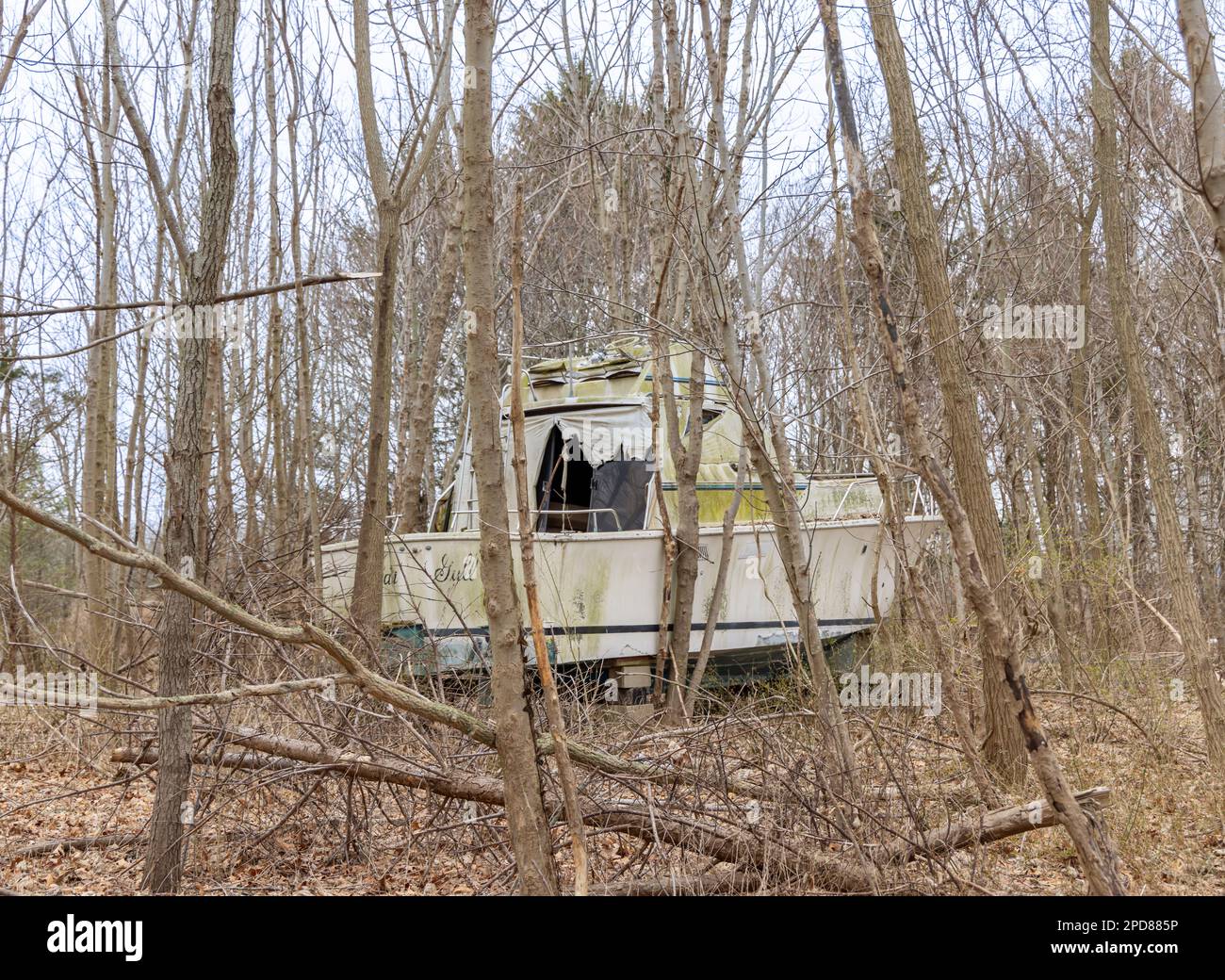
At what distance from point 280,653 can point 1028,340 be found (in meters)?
10.7

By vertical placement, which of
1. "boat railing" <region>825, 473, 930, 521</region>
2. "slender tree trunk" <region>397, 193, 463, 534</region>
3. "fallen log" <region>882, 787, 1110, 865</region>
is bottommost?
"fallen log" <region>882, 787, 1110, 865</region>

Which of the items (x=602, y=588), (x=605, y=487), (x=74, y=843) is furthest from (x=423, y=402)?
(x=74, y=843)

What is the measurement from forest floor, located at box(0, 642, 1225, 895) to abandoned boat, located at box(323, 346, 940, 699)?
2.71 meters

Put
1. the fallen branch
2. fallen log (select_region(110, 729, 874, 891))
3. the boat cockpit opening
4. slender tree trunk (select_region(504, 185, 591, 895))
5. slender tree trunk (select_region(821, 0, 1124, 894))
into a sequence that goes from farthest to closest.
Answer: the boat cockpit opening
fallen log (select_region(110, 729, 874, 891))
slender tree trunk (select_region(821, 0, 1124, 894))
slender tree trunk (select_region(504, 185, 591, 895))
the fallen branch

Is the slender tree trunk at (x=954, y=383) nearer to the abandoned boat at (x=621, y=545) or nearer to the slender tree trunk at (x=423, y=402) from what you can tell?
the abandoned boat at (x=621, y=545)

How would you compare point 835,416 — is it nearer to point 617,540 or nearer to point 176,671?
point 617,540

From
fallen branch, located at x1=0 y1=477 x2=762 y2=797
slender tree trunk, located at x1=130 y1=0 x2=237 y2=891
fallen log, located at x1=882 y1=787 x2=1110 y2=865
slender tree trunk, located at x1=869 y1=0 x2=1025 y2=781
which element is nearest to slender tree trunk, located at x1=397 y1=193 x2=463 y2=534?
slender tree trunk, located at x1=869 y1=0 x2=1025 y2=781

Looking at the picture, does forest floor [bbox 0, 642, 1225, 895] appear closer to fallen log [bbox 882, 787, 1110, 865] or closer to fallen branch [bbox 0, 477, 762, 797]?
fallen log [bbox 882, 787, 1110, 865]

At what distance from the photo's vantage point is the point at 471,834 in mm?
4754

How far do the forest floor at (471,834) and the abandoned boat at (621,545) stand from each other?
271 centimetres

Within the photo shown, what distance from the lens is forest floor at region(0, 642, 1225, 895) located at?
14.6ft

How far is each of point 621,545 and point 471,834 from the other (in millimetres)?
4378

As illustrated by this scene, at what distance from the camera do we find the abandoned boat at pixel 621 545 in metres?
8.86

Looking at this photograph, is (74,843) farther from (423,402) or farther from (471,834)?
(423,402)
